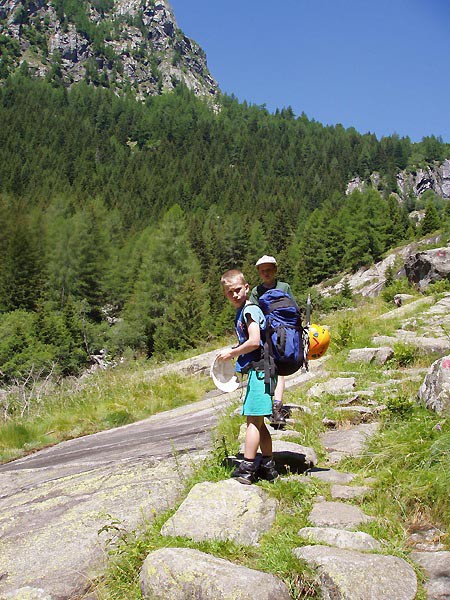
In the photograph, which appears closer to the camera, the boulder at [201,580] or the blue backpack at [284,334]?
the boulder at [201,580]

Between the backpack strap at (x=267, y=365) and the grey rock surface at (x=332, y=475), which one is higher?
the backpack strap at (x=267, y=365)

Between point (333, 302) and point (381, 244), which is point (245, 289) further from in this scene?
point (381, 244)

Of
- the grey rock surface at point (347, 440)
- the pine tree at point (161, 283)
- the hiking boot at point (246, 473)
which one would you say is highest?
the pine tree at point (161, 283)

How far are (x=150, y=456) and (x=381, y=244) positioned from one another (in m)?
62.3

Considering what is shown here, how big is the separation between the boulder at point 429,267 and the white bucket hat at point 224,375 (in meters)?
15.7

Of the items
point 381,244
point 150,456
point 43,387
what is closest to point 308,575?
point 150,456

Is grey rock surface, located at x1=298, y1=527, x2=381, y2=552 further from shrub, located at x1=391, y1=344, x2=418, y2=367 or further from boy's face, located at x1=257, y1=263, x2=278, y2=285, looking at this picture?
shrub, located at x1=391, y1=344, x2=418, y2=367

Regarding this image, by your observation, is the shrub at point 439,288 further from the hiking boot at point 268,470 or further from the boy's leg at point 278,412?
the hiking boot at point 268,470

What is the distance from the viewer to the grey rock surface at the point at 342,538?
→ 3115 mm

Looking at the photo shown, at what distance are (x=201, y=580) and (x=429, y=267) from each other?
59.9 feet

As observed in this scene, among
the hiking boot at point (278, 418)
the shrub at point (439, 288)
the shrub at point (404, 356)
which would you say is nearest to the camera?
the hiking boot at point (278, 418)

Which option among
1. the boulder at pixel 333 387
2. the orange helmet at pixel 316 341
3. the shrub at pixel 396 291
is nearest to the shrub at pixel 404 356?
the boulder at pixel 333 387

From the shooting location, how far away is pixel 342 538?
317cm

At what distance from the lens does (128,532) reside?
3.71m
